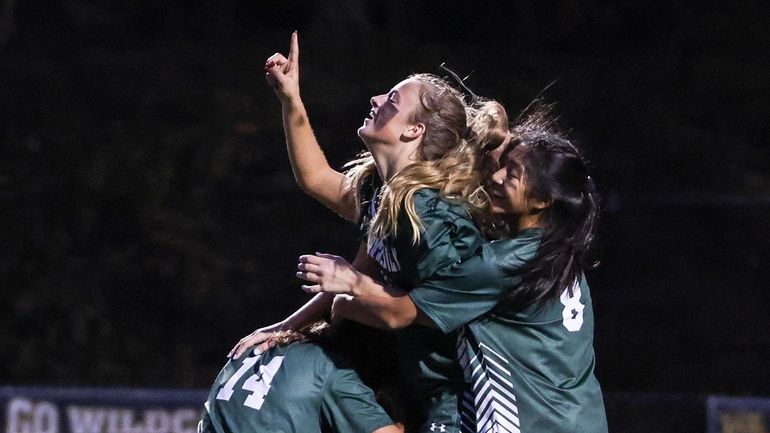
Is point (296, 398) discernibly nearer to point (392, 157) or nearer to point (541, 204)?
point (392, 157)

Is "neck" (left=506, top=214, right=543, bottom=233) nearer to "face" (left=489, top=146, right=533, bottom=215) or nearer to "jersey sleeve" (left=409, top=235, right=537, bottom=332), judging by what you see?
"face" (left=489, top=146, right=533, bottom=215)

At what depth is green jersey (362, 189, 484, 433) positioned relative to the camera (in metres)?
3.04

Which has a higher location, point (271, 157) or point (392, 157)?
point (271, 157)

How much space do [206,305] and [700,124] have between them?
8.54ft

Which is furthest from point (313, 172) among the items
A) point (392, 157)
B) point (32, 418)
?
point (32, 418)

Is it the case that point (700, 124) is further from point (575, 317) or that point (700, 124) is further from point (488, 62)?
point (575, 317)

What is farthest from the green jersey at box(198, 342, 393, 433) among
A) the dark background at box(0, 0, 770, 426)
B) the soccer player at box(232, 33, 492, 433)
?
the dark background at box(0, 0, 770, 426)

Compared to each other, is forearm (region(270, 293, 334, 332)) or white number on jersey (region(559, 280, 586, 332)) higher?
forearm (region(270, 293, 334, 332))

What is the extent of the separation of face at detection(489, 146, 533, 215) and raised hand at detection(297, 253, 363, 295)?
40 centimetres

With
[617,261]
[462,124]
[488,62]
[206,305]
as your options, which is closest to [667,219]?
[617,261]

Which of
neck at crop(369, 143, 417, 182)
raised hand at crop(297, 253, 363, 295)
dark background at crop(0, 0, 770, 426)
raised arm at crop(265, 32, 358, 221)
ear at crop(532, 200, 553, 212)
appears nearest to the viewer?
raised hand at crop(297, 253, 363, 295)

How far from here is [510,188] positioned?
314 centimetres

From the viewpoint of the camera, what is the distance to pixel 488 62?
21.5ft

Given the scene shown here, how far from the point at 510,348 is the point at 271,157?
145 inches
